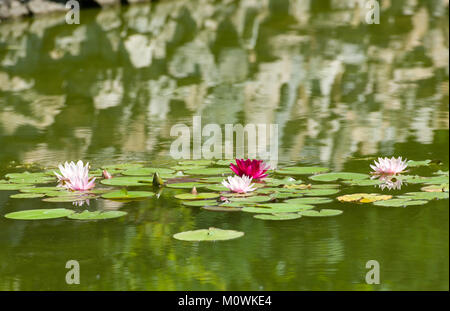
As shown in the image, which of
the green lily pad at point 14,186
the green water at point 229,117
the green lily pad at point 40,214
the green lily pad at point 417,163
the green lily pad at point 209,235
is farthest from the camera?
the green lily pad at point 417,163

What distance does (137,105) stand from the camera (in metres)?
5.21

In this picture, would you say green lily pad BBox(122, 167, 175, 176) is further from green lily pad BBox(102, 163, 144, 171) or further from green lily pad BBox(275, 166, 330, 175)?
green lily pad BBox(275, 166, 330, 175)

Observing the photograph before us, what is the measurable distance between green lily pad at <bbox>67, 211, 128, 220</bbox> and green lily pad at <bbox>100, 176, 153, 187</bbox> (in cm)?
42

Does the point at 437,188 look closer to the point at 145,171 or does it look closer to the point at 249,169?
the point at 249,169

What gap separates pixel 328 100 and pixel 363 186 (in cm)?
211

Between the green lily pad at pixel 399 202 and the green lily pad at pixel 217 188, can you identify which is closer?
the green lily pad at pixel 399 202

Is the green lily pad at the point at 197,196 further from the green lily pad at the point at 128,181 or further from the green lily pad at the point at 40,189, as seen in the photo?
the green lily pad at the point at 40,189

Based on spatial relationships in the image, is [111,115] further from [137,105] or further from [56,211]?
[56,211]

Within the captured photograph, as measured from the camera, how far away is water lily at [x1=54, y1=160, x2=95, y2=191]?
3.04 meters

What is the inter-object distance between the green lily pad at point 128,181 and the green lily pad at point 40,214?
1.33ft

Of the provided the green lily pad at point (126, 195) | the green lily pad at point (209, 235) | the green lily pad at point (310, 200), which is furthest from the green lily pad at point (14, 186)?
the green lily pad at point (310, 200)

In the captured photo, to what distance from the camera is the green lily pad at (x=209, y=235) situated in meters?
2.43

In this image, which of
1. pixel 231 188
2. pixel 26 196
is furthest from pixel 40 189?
pixel 231 188

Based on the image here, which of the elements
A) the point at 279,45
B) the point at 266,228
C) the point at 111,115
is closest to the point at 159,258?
the point at 266,228
